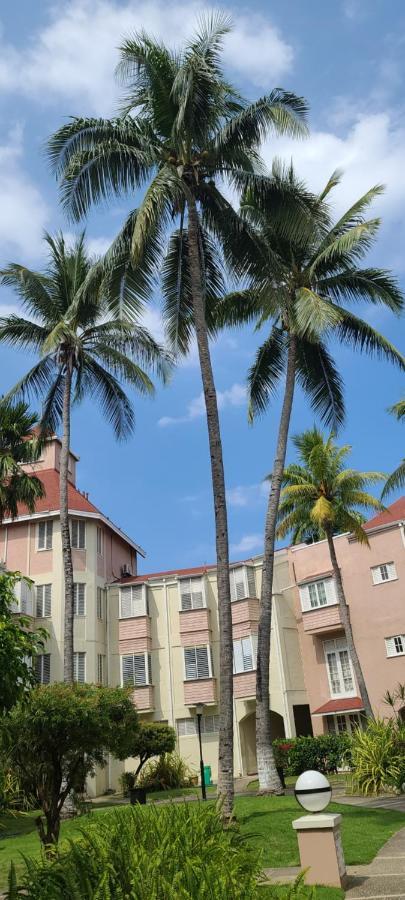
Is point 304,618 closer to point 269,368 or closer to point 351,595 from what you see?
point 351,595

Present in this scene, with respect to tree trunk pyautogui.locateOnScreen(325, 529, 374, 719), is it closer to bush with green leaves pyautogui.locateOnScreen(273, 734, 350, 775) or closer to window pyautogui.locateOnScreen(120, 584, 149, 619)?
bush with green leaves pyautogui.locateOnScreen(273, 734, 350, 775)

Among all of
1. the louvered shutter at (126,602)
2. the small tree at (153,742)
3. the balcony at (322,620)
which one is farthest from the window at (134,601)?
the small tree at (153,742)

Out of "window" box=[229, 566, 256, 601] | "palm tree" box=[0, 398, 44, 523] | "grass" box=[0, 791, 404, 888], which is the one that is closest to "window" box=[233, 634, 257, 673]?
"window" box=[229, 566, 256, 601]

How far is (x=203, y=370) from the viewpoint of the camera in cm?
1775

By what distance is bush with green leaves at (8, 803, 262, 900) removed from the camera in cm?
519

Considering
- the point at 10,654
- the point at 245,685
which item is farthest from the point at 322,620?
the point at 10,654

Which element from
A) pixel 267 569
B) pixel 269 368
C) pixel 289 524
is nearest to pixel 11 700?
pixel 267 569

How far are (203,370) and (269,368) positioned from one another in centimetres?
767

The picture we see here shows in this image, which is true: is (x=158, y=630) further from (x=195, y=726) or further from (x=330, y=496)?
(x=330, y=496)

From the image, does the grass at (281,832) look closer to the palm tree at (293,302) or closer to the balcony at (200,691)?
the palm tree at (293,302)

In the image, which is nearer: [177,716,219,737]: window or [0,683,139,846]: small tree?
[0,683,139,846]: small tree

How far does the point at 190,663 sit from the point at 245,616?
3.50 m

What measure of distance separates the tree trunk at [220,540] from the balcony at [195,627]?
20.3m

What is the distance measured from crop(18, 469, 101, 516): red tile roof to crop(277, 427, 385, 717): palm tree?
1043 centimetres
